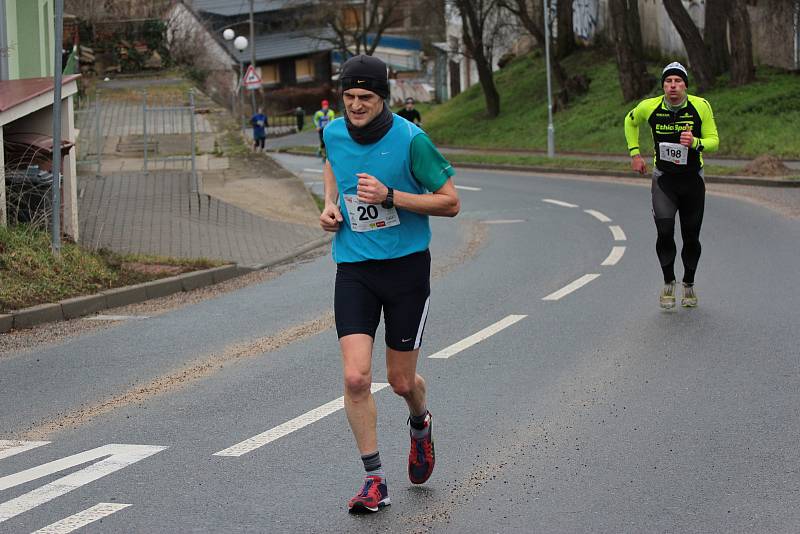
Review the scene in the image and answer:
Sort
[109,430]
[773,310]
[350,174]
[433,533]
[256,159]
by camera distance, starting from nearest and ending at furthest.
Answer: [433,533], [350,174], [109,430], [773,310], [256,159]

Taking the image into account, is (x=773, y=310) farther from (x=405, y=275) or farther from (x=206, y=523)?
(x=206, y=523)

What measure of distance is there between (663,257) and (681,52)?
116ft

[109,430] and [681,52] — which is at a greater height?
[681,52]

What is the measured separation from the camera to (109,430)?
7137 millimetres

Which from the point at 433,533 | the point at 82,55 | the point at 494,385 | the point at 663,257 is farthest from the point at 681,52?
the point at 433,533

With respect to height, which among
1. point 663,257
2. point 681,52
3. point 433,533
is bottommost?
point 433,533

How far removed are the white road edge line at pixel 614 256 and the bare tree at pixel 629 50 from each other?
2556 centimetres

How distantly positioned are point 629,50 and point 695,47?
333cm

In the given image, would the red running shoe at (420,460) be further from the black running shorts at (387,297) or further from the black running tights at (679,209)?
the black running tights at (679,209)

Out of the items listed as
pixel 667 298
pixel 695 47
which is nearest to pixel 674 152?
pixel 667 298

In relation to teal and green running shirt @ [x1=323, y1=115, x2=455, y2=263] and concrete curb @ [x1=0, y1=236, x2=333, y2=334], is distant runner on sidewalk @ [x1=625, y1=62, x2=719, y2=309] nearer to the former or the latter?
teal and green running shirt @ [x1=323, y1=115, x2=455, y2=263]

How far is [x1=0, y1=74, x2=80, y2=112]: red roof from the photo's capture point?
48.3 ft

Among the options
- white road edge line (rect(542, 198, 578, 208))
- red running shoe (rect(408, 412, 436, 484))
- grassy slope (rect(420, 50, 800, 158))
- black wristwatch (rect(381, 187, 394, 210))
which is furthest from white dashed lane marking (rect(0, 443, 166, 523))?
grassy slope (rect(420, 50, 800, 158))

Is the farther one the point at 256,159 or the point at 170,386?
the point at 256,159
